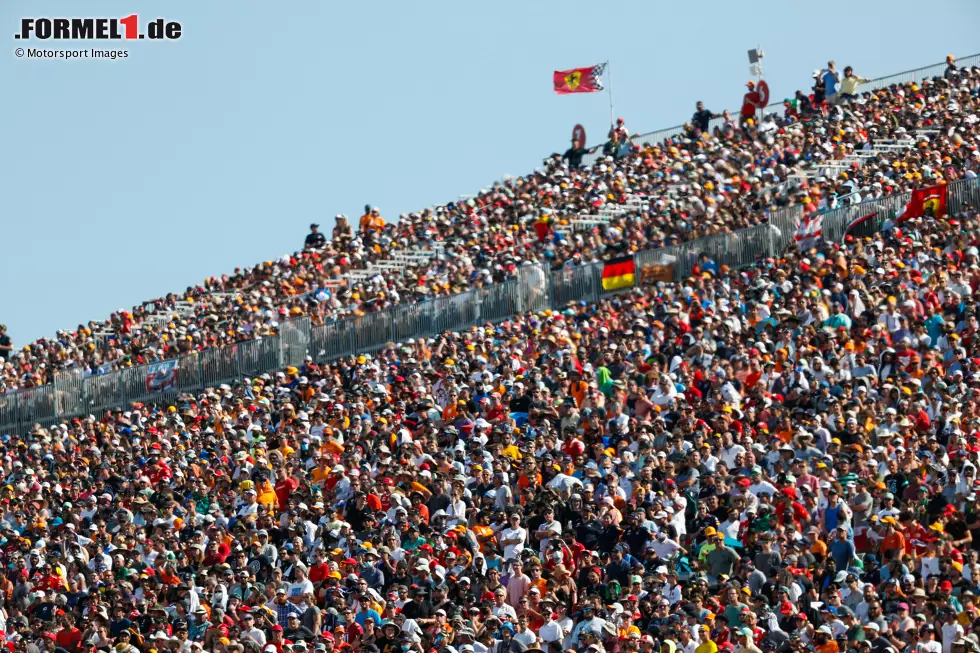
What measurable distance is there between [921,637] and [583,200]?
2877 centimetres

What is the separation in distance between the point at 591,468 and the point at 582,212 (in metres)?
22.0

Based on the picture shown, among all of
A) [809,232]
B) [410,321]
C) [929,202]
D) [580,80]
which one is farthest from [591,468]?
[580,80]

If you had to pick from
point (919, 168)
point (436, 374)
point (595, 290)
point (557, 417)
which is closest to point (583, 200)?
point (595, 290)

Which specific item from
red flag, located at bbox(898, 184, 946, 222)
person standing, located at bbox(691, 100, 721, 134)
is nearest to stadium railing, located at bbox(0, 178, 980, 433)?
red flag, located at bbox(898, 184, 946, 222)

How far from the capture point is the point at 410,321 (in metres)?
43.8

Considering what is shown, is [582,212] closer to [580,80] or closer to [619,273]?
[619,273]

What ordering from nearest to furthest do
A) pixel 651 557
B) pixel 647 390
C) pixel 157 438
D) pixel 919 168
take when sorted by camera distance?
1. pixel 651 557
2. pixel 647 390
3. pixel 157 438
4. pixel 919 168

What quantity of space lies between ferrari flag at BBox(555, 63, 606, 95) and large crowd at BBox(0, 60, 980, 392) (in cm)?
627

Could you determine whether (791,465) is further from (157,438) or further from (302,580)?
(157,438)

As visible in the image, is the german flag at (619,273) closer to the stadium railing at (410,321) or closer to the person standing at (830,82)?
the stadium railing at (410,321)

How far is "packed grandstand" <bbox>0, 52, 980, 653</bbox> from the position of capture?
2431 cm

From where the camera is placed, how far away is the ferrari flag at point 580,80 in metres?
62.6

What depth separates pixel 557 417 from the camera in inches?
1230

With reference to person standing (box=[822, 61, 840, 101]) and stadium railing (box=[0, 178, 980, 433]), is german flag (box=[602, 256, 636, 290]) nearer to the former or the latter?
stadium railing (box=[0, 178, 980, 433])
